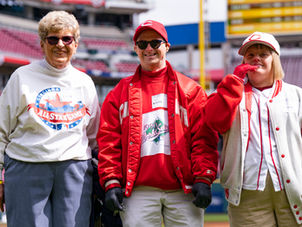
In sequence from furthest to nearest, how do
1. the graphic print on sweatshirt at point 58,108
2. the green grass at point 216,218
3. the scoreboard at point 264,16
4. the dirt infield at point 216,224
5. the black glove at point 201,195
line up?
the scoreboard at point 264,16 < the green grass at point 216,218 < the dirt infield at point 216,224 < the graphic print on sweatshirt at point 58,108 < the black glove at point 201,195

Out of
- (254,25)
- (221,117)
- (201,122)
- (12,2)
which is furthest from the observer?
(12,2)

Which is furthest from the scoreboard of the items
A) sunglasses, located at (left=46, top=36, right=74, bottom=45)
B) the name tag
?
sunglasses, located at (left=46, top=36, right=74, bottom=45)

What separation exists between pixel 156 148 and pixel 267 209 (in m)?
0.72

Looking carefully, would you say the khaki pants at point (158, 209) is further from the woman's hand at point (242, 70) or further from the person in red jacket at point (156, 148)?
the woman's hand at point (242, 70)

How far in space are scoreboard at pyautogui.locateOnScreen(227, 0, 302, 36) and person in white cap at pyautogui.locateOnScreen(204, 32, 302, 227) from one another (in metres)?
14.2

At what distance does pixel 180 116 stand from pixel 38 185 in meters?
0.92

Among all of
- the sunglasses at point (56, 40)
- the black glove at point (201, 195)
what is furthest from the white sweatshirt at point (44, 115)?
the black glove at point (201, 195)

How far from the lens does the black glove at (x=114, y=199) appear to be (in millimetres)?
2443

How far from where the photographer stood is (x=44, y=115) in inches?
99.0

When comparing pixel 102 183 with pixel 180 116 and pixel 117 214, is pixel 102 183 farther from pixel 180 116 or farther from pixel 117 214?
pixel 180 116

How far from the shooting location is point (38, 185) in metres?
2.47

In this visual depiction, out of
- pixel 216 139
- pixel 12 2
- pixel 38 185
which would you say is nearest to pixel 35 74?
pixel 38 185

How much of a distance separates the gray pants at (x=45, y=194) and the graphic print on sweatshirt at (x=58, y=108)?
0.77ft

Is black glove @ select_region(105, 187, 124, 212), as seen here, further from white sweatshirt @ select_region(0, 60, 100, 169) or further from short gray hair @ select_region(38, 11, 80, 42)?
short gray hair @ select_region(38, 11, 80, 42)
